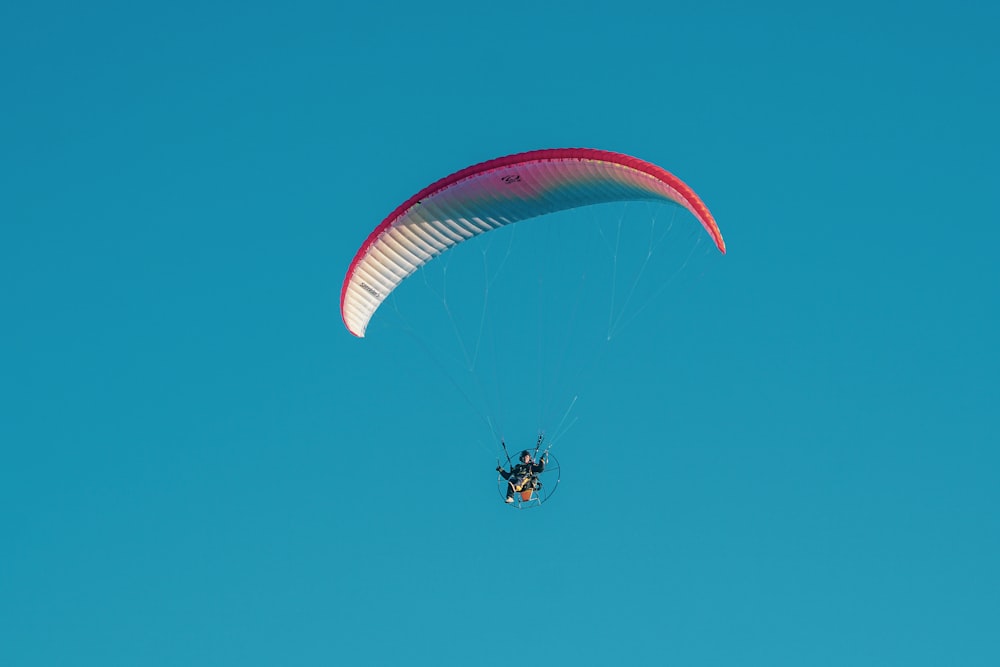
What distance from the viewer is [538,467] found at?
4028 cm

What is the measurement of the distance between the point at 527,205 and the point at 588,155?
8.38 ft

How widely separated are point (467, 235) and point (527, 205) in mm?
1660

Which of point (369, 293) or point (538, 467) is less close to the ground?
point (369, 293)

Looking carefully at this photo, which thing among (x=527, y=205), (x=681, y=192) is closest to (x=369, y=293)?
(x=527, y=205)

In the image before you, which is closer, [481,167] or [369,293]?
[481,167]

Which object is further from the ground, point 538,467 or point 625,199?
point 625,199

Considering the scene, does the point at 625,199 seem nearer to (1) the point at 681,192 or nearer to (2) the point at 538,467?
(1) the point at 681,192

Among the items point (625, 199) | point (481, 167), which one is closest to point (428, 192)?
point (481, 167)

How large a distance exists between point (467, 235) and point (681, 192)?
18.0 feet

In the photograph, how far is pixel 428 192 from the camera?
39062mm

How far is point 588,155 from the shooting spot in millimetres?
37938

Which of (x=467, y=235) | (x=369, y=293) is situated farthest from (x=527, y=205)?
(x=369, y=293)

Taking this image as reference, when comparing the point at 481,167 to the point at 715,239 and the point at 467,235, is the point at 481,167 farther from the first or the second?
the point at 715,239

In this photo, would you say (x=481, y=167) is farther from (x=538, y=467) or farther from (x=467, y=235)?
(x=538, y=467)
